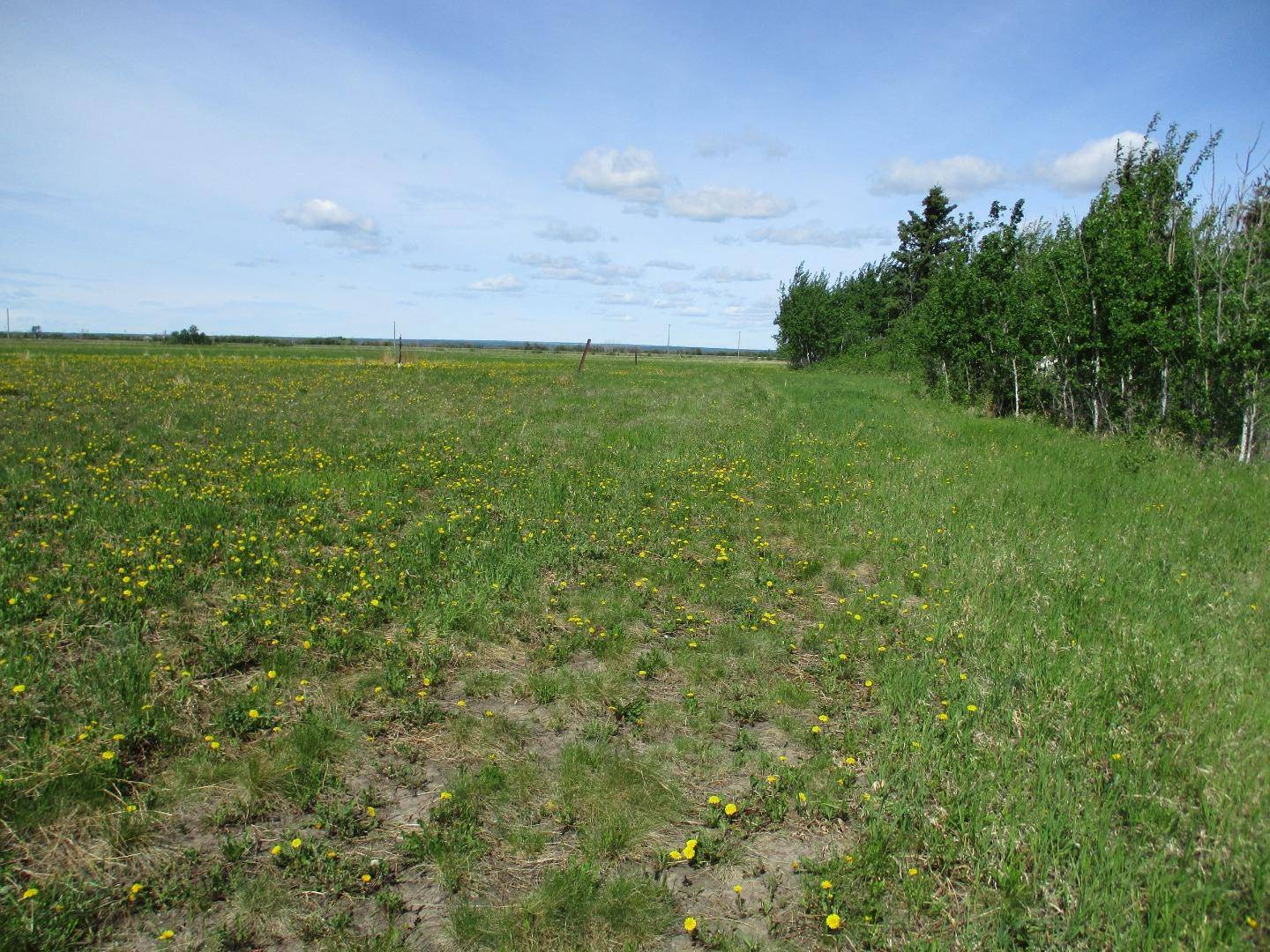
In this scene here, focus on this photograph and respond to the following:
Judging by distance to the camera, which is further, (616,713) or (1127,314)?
(1127,314)

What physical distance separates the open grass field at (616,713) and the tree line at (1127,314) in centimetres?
372

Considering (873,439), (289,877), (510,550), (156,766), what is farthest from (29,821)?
(873,439)

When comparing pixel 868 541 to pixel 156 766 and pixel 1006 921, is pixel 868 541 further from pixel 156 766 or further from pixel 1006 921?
pixel 156 766

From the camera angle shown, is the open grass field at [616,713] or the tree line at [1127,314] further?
the tree line at [1127,314]

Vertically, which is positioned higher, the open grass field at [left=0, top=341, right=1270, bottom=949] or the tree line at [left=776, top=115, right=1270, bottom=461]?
the tree line at [left=776, top=115, right=1270, bottom=461]

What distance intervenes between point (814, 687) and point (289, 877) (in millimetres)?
3614

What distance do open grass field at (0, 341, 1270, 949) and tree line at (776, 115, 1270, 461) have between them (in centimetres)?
372

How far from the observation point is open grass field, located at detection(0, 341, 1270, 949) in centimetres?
311

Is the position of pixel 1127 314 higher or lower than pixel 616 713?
higher

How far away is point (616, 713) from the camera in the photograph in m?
4.83

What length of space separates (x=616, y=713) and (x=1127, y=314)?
47.5 ft

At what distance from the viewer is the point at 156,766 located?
397cm

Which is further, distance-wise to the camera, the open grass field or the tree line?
the tree line

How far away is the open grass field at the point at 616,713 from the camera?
311 cm
